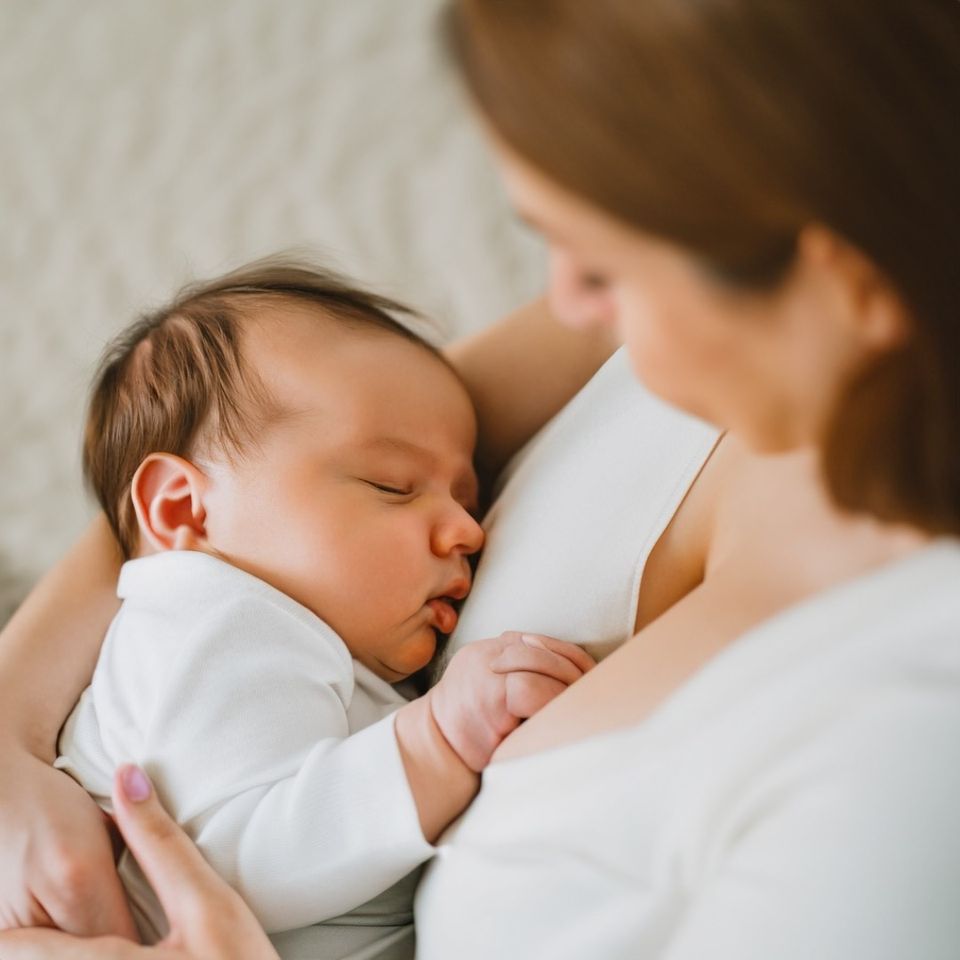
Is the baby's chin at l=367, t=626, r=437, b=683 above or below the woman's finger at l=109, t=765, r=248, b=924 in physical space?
above

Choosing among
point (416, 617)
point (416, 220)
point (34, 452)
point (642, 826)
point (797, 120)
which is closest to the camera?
point (797, 120)

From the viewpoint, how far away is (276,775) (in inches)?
32.5

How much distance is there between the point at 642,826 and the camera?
2.09 ft

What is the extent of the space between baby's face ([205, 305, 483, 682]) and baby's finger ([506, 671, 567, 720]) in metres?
0.19

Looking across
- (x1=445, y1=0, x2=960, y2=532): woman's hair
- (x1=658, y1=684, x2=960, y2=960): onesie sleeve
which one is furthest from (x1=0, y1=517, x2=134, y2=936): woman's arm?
(x1=445, y1=0, x2=960, y2=532): woman's hair

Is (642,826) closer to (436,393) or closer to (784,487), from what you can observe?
(784,487)

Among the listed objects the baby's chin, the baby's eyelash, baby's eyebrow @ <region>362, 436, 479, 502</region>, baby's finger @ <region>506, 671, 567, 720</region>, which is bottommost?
the baby's chin

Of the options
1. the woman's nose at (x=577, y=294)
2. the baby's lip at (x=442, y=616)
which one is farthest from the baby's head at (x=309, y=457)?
the woman's nose at (x=577, y=294)

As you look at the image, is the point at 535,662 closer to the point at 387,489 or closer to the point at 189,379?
the point at 387,489

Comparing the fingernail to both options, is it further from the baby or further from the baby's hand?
the baby's hand

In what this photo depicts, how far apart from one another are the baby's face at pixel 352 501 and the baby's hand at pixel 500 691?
0.15m

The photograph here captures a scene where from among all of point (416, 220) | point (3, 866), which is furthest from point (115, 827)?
point (416, 220)

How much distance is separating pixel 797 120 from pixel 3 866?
74 cm

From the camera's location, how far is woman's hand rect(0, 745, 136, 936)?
0.82 meters
